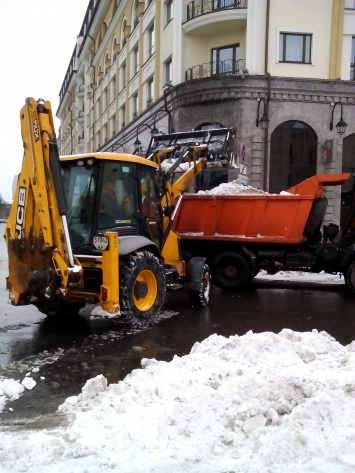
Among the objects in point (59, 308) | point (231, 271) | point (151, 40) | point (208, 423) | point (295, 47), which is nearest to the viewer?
point (208, 423)

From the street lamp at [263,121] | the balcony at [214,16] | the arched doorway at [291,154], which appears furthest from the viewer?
the arched doorway at [291,154]

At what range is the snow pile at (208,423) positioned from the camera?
3.29 m

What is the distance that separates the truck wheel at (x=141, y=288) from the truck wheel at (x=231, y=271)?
4.12 meters

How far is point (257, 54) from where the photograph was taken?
18625 millimetres

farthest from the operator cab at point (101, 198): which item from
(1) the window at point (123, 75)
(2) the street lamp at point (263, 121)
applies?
(1) the window at point (123, 75)

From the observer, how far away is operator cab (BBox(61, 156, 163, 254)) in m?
7.00

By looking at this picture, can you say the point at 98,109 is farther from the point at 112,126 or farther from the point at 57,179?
the point at 57,179

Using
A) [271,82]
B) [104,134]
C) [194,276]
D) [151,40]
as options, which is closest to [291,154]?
[271,82]

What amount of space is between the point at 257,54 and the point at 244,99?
1873mm

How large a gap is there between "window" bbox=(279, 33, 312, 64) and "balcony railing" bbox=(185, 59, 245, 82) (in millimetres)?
1765

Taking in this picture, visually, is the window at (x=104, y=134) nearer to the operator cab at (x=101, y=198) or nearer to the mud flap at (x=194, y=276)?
the mud flap at (x=194, y=276)

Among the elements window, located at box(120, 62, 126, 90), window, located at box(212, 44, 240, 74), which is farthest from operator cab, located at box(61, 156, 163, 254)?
window, located at box(120, 62, 126, 90)

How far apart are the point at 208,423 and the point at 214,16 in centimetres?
1825

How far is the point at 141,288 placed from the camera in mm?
7184
